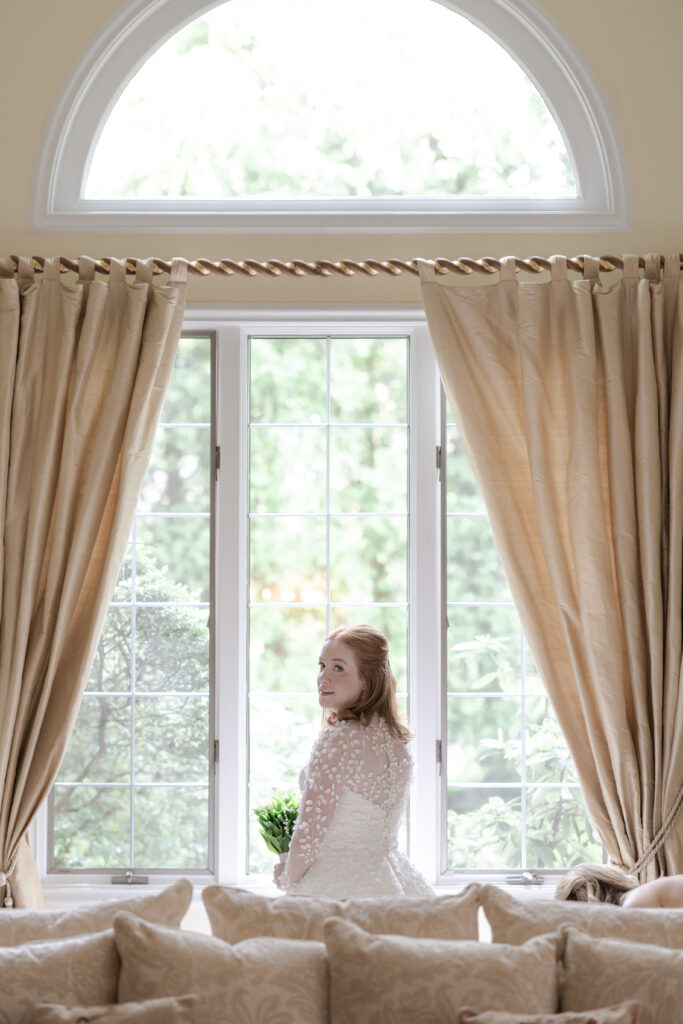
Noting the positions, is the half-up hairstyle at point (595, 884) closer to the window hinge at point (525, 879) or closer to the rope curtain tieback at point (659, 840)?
the rope curtain tieback at point (659, 840)

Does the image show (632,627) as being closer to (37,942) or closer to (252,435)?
(252,435)

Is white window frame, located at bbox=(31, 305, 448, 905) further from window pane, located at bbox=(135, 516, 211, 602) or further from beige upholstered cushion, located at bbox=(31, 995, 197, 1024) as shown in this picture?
beige upholstered cushion, located at bbox=(31, 995, 197, 1024)

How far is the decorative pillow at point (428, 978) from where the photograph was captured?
1908 millimetres

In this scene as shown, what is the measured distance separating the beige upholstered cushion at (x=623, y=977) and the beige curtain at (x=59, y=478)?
5.28 ft

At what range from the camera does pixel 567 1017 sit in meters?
1.83

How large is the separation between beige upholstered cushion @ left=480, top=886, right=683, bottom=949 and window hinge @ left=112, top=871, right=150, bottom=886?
1.42 m

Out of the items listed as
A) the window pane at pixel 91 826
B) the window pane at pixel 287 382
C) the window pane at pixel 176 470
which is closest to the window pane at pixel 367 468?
the window pane at pixel 287 382

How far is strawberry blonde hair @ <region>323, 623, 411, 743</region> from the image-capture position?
261 cm

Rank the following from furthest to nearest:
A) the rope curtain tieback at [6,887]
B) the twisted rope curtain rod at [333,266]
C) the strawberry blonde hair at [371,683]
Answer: the twisted rope curtain rod at [333,266], the rope curtain tieback at [6,887], the strawberry blonde hair at [371,683]

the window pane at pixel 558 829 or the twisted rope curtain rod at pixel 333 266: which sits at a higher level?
the twisted rope curtain rod at pixel 333 266

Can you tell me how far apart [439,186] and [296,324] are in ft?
2.20

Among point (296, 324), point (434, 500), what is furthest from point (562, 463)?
point (296, 324)

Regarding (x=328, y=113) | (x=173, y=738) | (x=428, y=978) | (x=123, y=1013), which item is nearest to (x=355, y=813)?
(x=428, y=978)

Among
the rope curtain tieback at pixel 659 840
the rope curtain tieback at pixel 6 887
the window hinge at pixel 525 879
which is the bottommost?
the window hinge at pixel 525 879
